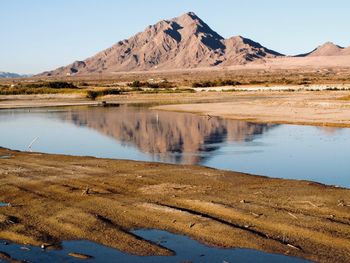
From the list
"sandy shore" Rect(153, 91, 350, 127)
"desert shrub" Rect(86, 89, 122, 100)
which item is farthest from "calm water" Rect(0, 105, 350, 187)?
"desert shrub" Rect(86, 89, 122, 100)

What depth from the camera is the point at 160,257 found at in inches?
442

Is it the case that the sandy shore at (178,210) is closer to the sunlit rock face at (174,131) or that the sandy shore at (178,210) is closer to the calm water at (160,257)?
the calm water at (160,257)

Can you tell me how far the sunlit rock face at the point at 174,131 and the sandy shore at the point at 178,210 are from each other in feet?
21.9

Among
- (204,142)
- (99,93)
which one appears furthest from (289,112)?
(99,93)

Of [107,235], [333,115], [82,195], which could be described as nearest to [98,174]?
[82,195]

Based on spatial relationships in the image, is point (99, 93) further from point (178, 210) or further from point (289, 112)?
point (178, 210)

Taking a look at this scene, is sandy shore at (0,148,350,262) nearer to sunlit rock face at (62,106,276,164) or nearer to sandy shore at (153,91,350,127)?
sunlit rock face at (62,106,276,164)

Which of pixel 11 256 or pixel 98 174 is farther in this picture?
pixel 98 174

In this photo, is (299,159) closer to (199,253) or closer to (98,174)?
(98,174)

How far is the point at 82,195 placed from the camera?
52.8ft

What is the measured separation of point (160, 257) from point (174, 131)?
26.7m

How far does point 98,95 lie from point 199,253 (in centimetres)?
8234

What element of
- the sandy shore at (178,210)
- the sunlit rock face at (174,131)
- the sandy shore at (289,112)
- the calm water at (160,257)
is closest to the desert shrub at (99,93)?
the sandy shore at (289,112)

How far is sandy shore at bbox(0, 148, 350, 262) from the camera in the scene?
11.9 m
